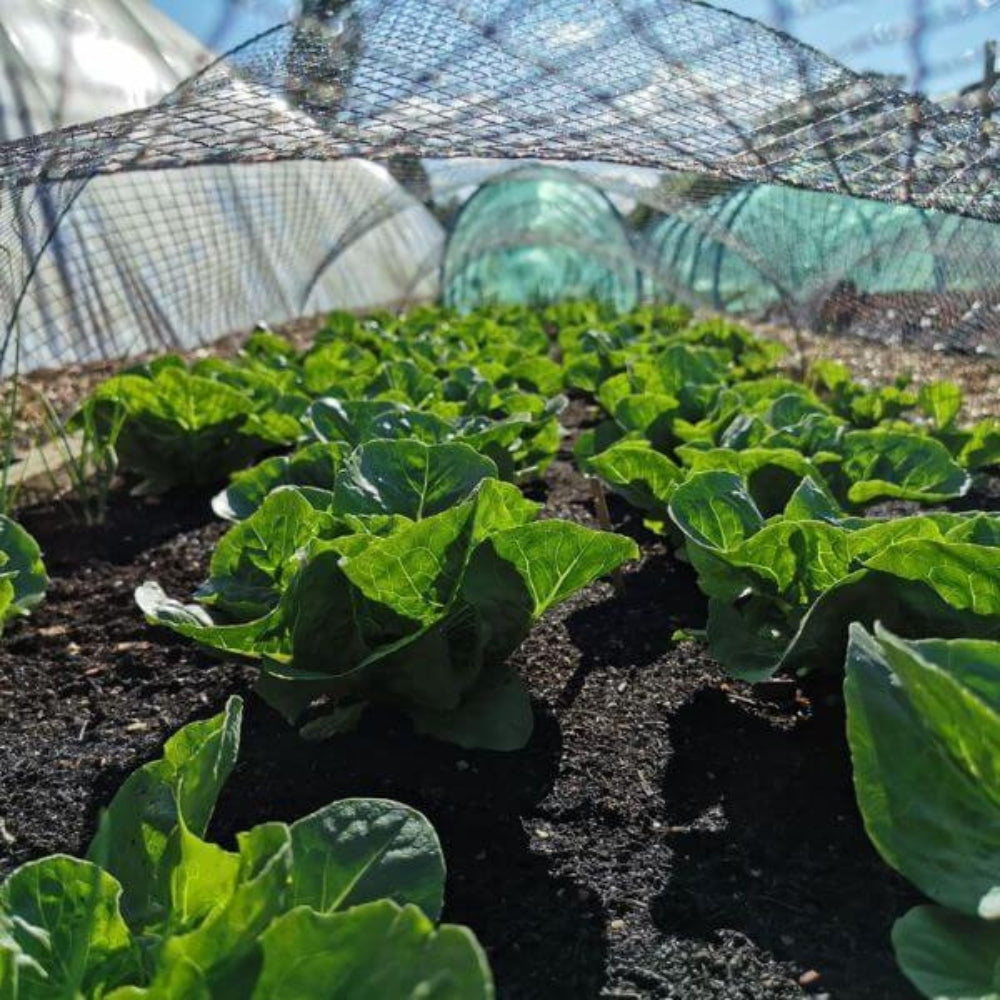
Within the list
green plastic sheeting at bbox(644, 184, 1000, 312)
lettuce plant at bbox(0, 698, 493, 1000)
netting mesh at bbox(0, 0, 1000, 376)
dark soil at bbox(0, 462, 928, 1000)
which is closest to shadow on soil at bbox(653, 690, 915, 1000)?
dark soil at bbox(0, 462, 928, 1000)

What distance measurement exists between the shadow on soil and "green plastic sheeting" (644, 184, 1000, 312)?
6.89 ft

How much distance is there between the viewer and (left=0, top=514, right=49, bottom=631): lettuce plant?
2.52 m

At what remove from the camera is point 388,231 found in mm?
15492

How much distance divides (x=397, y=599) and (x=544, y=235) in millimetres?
14904

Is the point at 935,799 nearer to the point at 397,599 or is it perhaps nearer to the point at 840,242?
the point at 397,599

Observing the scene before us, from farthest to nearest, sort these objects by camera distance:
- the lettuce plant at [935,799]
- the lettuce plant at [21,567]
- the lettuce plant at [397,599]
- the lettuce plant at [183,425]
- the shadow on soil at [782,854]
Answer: the lettuce plant at [183,425] → the lettuce plant at [21,567] → the lettuce plant at [397,599] → the shadow on soil at [782,854] → the lettuce plant at [935,799]

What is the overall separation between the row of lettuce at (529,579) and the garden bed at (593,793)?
0.41 feet

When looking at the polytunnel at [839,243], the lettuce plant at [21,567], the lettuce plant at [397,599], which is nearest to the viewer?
the lettuce plant at [397,599]

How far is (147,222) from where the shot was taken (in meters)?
7.30

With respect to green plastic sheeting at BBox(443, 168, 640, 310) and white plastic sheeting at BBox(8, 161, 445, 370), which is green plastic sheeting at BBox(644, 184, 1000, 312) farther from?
green plastic sheeting at BBox(443, 168, 640, 310)

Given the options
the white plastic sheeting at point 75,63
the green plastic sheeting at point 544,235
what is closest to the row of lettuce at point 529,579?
the white plastic sheeting at point 75,63

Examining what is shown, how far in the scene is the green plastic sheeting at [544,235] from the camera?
50.4 feet

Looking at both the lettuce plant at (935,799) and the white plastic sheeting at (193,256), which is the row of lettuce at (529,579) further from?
the white plastic sheeting at (193,256)

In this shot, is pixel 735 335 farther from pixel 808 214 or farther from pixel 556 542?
pixel 556 542
